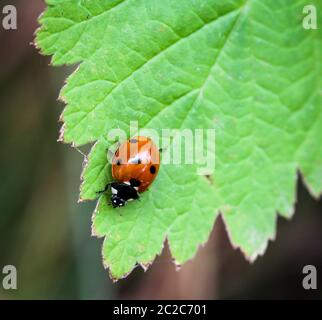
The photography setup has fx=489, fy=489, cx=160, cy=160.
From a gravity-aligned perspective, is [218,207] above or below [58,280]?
above

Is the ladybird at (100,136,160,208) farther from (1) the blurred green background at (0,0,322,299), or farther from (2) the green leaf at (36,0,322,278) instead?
(1) the blurred green background at (0,0,322,299)

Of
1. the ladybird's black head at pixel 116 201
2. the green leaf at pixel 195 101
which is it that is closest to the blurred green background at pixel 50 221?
the green leaf at pixel 195 101

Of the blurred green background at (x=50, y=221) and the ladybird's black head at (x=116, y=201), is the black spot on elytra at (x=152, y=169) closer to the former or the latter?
the ladybird's black head at (x=116, y=201)

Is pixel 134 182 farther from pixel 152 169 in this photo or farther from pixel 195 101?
pixel 195 101

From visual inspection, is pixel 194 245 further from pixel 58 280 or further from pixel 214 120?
pixel 58 280

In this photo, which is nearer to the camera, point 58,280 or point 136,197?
point 136,197
